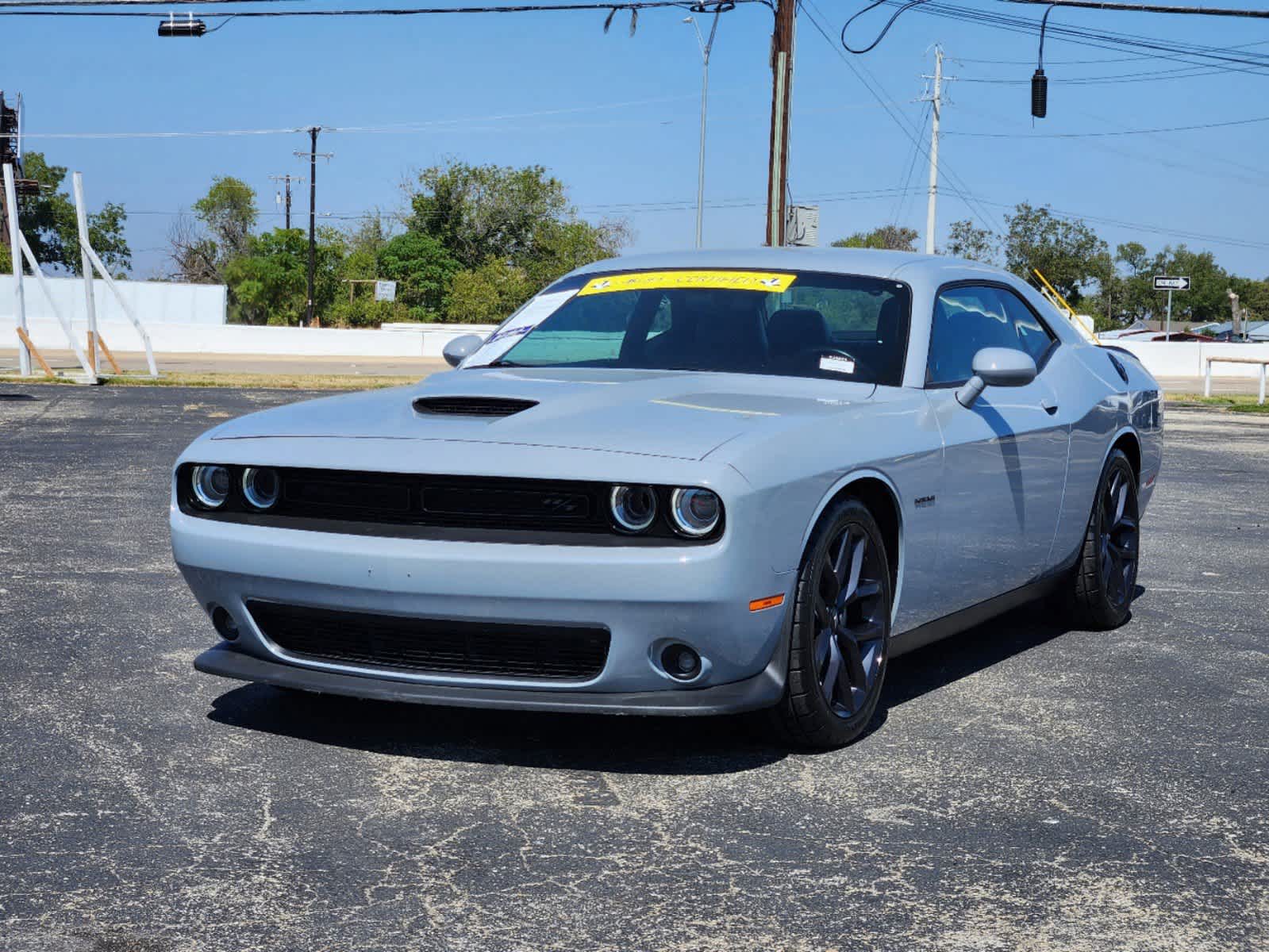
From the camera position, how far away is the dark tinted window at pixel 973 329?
5.34m

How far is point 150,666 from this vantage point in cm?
550

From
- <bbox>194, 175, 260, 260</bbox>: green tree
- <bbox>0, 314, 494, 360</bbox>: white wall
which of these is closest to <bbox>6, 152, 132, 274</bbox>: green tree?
<bbox>194, 175, 260, 260</bbox>: green tree

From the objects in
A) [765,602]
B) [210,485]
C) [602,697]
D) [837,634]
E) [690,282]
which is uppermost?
[690,282]

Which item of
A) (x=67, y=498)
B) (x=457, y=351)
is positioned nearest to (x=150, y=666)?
(x=457, y=351)

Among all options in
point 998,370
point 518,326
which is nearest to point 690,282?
point 518,326

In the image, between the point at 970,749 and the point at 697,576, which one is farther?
the point at 970,749

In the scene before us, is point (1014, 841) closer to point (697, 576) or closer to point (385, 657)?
point (697, 576)

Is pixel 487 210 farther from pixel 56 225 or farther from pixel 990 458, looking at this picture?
pixel 990 458

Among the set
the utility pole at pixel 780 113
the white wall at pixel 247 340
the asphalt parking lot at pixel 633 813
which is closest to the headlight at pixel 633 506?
the asphalt parking lot at pixel 633 813

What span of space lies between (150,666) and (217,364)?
34.5 metres

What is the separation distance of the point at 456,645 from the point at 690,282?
1.99 meters

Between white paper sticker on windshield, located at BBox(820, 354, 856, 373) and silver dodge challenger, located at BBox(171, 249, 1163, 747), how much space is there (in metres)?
0.01

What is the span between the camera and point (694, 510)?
12.9 feet

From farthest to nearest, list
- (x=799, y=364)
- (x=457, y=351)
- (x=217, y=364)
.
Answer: (x=217, y=364) < (x=457, y=351) < (x=799, y=364)
